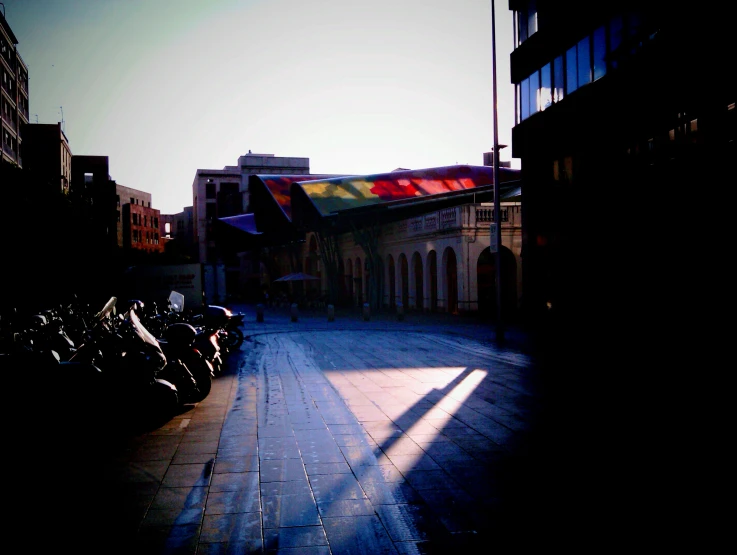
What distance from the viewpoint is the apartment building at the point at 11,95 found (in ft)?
169

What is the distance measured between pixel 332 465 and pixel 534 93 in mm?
22814

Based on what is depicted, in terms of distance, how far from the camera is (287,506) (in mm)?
5297

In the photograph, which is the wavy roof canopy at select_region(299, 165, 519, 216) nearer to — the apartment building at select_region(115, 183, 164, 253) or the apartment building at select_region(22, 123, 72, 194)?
Result: the apartment building at select_region(22, 123, 72, 194)

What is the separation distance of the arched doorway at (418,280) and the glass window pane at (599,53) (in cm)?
2026

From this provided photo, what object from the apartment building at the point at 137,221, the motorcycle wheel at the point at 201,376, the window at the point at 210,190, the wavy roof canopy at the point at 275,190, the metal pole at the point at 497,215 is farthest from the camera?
the window at the point at 210,190

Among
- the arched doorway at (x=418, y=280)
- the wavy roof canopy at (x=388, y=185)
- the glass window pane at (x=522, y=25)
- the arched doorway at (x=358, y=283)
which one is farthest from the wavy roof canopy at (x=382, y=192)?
the glass window pane at (x=522, y=25)

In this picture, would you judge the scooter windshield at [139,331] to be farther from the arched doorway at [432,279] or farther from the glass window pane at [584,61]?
the arched doorway at [432,279]

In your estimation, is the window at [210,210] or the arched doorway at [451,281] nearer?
the arched doorway at [451,281]

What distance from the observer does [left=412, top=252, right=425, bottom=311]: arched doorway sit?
4128 cm

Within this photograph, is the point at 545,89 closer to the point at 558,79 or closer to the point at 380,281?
the point at 558,79

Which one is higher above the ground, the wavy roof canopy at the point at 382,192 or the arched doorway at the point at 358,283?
the wavy roof canopy at the point at 382,192

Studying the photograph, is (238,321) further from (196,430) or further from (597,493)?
(597,493)

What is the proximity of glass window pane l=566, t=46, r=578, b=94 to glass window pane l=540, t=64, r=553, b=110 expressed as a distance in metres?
1.26

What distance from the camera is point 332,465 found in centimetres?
653
